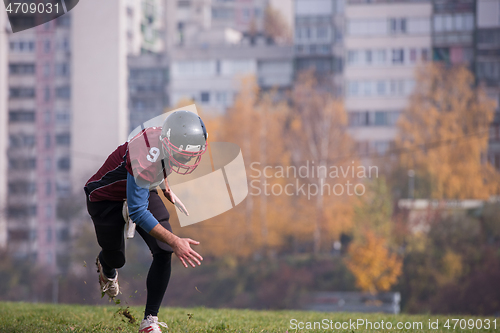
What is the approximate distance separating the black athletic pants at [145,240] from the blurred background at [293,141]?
2991cm

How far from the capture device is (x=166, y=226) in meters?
5.22

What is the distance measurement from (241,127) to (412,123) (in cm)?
1552

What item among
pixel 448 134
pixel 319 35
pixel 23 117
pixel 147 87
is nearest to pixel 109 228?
pixel 448 134

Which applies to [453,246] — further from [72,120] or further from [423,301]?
[72,120]

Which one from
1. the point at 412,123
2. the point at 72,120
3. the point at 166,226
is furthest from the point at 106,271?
the point at 72,120

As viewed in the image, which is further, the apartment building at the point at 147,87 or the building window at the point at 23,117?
the building window at the point at 23,117

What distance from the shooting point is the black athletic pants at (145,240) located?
5.20 m

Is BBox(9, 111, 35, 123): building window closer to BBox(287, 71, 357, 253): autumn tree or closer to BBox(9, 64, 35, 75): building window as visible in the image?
BBox(9, 64, 35, 75): building window

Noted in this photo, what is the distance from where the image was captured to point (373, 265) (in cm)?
4016

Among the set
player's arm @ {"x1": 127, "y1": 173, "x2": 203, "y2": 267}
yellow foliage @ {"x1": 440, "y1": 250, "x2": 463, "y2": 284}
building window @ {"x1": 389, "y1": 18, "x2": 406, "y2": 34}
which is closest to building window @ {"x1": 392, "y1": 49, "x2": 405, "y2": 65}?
building window @ {"x1": 389, "y1": 18, "x2": 406, "y2": 34}

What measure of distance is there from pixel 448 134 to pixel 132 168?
4757 centimetres

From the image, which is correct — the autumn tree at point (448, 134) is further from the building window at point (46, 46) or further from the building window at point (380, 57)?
the building window at point (46, 46)

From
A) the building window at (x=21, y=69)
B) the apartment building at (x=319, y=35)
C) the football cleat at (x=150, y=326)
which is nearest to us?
the football cleat at (x=150, y=326)

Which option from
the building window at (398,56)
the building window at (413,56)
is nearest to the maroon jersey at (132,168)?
the building window at (398,56)
